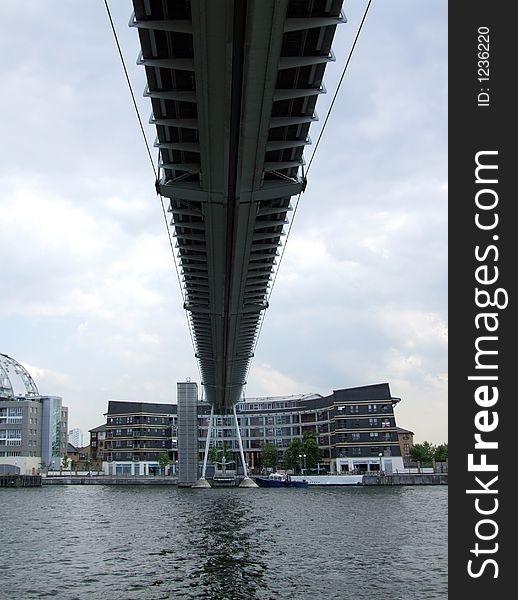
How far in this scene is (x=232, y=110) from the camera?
62.3ft

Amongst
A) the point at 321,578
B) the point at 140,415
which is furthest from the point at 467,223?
the point at 140,415

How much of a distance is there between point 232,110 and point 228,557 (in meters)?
15.5

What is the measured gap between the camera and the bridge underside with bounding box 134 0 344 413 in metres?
16.0

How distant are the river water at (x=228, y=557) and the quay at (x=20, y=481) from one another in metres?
81.6

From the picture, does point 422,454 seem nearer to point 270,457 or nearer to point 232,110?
point 270,457

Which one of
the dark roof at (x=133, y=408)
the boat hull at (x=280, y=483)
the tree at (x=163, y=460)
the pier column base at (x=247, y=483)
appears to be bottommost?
the tree at (x=163, y=460)

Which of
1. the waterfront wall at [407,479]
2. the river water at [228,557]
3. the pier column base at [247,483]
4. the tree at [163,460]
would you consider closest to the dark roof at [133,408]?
the tree at [163,460]

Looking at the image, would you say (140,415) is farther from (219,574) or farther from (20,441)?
(219,574)

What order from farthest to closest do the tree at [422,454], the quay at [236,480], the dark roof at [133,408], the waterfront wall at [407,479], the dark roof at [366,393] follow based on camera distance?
the dark roof at [133,408], the tree at [422,454], the dark roof at [366,393], the quay at [236,480], the waterfront wall at [407,479]

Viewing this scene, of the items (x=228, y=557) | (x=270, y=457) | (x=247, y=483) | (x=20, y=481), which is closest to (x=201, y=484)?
(x=247, y=483)

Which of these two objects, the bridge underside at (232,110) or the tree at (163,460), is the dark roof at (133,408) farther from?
the bridge underside at (232,110)

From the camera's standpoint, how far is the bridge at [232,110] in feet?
52.6

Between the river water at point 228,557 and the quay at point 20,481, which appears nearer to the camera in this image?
the river water at point 228,557

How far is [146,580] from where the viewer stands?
20656 mm
